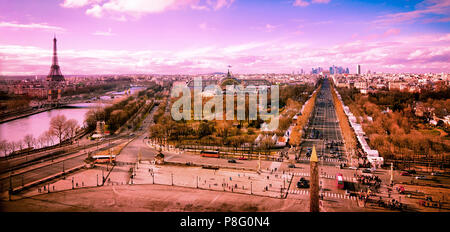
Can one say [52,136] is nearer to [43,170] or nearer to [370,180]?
[43,170]

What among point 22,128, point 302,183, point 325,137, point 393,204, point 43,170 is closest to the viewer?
point 393,204

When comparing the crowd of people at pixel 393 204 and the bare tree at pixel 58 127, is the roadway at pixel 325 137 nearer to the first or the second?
the crowd of people at pixel 393 204

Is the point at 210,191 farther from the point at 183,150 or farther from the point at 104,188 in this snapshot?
the point at 183,150

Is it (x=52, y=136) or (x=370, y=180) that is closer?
(x=370, y=180)

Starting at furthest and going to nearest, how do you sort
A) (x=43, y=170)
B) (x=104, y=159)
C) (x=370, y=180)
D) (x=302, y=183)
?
1. (x=104, y=159)
2. (x=43, y=170)
3. (x=370, y=180)
4. (x=302, y=183)

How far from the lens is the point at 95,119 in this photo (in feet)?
57.9

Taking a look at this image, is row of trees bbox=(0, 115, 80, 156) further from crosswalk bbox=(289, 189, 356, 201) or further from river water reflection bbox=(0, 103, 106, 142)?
crosswalk bbox=(289, 189, 356, 201)

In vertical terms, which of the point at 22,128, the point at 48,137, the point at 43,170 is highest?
the point at 22,128

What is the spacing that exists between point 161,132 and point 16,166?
612 centimetres

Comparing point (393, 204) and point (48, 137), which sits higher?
point (48, 137)

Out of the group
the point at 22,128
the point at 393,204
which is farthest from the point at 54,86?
the point at 393,204

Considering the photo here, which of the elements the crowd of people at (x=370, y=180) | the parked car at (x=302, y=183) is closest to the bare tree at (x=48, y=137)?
the parked car at (x=302, y=183)

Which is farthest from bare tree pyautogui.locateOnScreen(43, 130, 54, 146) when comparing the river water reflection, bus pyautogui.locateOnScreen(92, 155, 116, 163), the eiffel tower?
the eiffel tower
